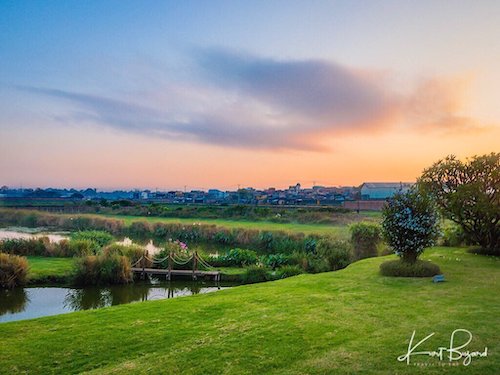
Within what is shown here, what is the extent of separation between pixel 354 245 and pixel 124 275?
12.0 metres

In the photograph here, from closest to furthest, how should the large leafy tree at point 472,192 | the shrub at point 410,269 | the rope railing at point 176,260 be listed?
the shrub at point 410,269, the large leafy tree at point 472,192, the rope railing at point 176,260

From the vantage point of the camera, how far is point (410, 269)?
43.8 feet

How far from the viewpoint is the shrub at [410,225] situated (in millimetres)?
13789

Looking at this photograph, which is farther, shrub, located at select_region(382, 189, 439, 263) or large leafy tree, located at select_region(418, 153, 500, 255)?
large leafy tree, located at select_region(418, 153, 500, 255)

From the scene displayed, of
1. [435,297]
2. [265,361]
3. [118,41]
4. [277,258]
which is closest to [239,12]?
[118,41]

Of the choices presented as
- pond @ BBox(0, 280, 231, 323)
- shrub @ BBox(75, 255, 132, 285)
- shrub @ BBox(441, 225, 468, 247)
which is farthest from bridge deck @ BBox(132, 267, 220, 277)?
shrub @ BBox(441, 225, 468, 247)

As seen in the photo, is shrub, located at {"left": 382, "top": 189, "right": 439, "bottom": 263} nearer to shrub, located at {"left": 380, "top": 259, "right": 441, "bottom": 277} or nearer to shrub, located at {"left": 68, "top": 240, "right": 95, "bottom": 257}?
shrub, located at {"left": 380, "top": 259, "right": 441, "bottom": 277}

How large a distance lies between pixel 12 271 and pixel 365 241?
→ 1698 cm

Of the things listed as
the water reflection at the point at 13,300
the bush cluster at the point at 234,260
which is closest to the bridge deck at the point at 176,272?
the bush cluster at the point at 234,260

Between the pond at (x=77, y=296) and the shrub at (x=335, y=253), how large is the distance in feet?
18.5

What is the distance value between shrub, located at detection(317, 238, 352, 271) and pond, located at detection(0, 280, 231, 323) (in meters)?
5.65

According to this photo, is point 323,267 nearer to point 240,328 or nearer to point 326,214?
point 240,328

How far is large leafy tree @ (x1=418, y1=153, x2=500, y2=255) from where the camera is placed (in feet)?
56.7

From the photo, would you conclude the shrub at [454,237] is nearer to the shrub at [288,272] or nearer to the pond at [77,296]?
the shrub at [288,272]
